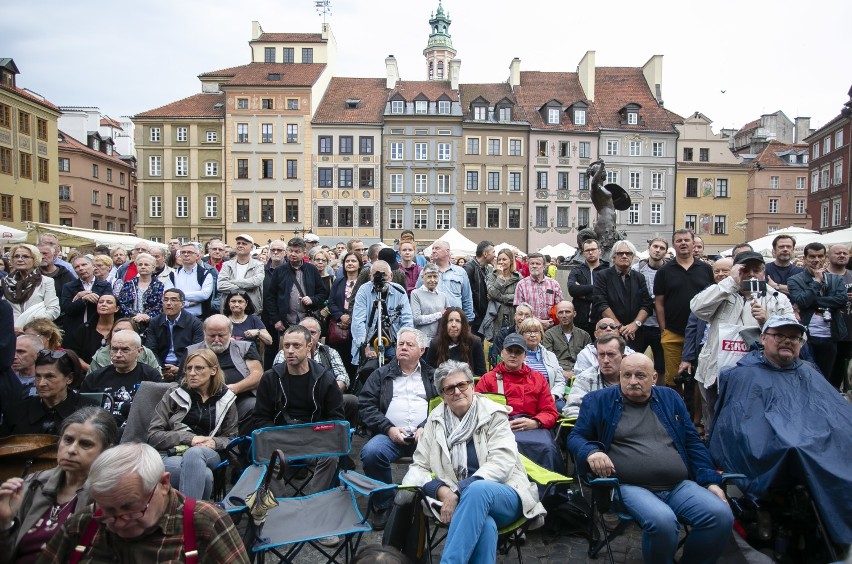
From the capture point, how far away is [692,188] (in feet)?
151

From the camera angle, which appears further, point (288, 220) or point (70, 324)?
point (288, 220)

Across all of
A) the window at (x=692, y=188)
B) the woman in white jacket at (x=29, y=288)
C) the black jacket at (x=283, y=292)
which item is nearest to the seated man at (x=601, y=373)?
the black jacket at (x=283, y=292)

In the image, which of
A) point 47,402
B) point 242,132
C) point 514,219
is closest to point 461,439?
point 47,402

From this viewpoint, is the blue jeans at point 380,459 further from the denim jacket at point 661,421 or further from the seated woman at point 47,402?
the seated woman at point 47,402

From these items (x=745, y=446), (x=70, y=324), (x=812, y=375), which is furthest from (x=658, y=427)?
(x=70, y=324)

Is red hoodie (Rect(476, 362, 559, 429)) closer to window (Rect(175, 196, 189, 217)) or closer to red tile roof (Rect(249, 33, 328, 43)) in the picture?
window (Rect(175, 196, 189, 217))

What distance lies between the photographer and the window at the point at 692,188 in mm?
46000

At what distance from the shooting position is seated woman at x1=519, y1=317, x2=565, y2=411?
18.9ft

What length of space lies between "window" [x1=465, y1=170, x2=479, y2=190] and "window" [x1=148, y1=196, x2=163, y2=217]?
933 inches

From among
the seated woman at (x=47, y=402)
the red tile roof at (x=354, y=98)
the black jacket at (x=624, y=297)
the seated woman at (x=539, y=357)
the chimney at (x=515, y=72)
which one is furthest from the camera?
the chimney at (x=515, y=72)

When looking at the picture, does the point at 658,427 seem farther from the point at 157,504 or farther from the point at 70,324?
the point at 70,324

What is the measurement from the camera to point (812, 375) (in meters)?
4.27

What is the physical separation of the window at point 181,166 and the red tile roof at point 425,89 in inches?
654

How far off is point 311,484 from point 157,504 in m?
2.18
